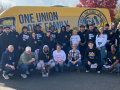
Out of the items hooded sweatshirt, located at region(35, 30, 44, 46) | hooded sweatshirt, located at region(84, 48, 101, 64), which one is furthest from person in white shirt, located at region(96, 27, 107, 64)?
hooded sweatshirt, located at region(35, 30, 44, 46)

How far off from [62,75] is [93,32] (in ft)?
8.38

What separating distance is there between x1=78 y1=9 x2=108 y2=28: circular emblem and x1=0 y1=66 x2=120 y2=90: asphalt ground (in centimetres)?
314

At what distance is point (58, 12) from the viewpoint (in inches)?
308

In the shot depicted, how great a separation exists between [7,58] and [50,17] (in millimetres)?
3237

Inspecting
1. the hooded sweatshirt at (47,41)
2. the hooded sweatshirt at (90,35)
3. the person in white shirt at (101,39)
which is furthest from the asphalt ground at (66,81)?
the hooded sweatshirt at (90,35)

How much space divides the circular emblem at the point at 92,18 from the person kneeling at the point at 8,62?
13.2 ft

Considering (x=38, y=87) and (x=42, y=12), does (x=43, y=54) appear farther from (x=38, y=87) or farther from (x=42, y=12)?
(x=42, y=12)

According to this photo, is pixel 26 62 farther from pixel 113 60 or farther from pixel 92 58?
pixel 113 60

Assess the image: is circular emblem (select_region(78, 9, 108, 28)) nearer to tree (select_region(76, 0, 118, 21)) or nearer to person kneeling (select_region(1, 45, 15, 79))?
person kneeling (select_region(1, 45, 15, 79))

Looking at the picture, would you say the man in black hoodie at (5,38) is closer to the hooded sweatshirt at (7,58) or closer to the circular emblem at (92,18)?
the hooded sweatshirt at (7,58)

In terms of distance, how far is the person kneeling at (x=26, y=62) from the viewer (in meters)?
5.61

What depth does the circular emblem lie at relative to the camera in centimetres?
806

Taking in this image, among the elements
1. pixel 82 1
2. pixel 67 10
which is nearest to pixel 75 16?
pixel 67 10

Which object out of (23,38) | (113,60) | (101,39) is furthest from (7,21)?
(113,60)
